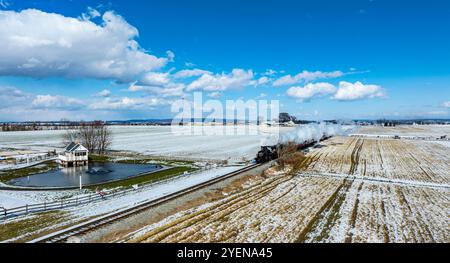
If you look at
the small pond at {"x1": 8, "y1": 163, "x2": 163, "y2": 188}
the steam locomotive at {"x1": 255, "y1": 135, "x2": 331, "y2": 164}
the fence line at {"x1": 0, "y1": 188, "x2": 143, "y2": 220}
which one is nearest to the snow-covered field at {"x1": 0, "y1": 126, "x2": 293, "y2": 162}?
the steam locomotive at {"x1": 255, "y1": 135, "x2": 331, "y2": 164}

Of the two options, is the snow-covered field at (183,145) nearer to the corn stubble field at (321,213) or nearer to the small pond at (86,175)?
the small pond at (86,175)

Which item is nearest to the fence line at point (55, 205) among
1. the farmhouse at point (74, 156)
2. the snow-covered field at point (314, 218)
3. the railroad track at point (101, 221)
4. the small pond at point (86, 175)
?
the railroad track at point (101, 221)

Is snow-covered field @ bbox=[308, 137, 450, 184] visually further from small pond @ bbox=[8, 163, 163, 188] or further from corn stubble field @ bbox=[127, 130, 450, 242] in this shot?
small pond @ bbox=[8, 163, 163, 188]
